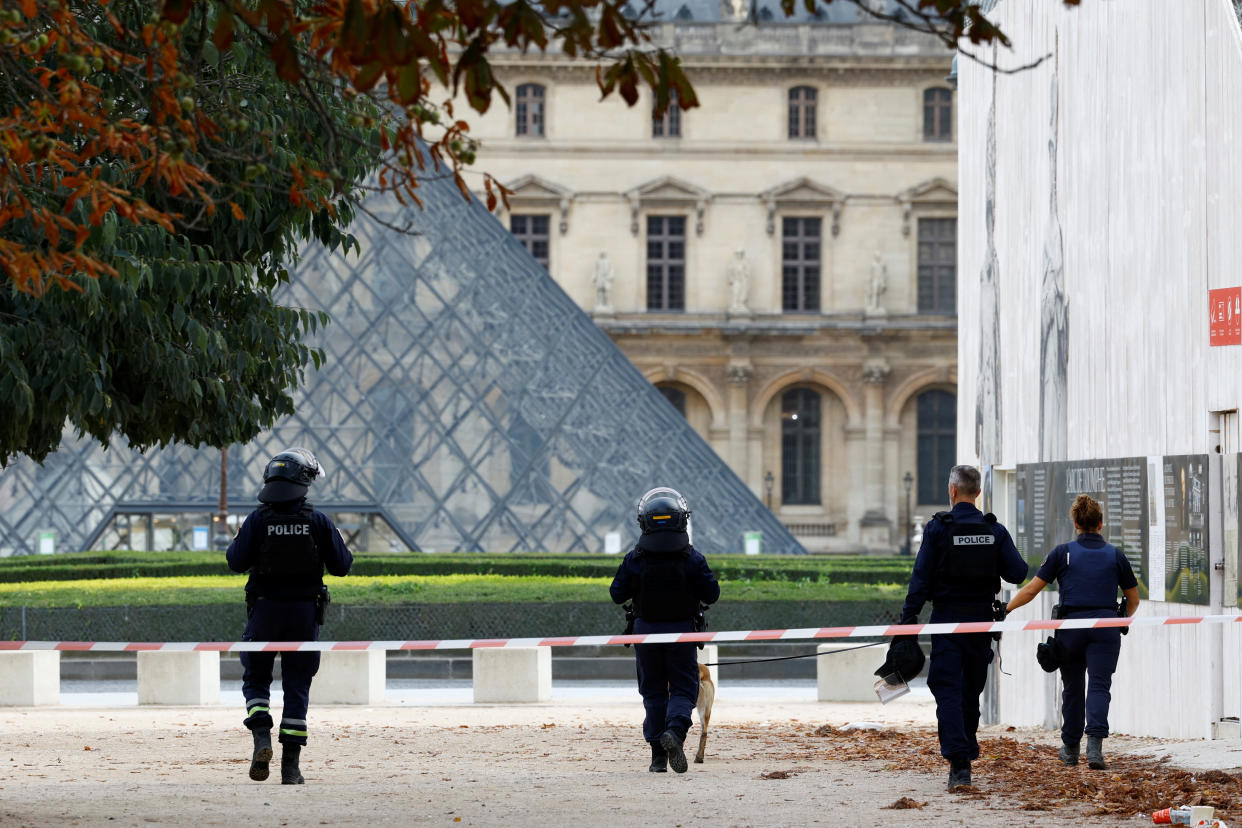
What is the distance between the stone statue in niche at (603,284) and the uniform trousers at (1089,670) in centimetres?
3748

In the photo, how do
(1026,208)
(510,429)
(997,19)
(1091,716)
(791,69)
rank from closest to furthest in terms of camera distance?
(1091,716) < (1026,208) < (997,19) < (510,429) < (791,69)

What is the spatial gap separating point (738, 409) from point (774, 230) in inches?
183

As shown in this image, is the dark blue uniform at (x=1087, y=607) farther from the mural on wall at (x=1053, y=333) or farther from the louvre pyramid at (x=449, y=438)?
the louvre pyramid at (x=449, y=438)

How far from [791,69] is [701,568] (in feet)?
127

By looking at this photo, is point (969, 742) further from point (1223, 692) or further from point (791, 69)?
point (791, 69)

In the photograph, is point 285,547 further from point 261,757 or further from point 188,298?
point 188,298

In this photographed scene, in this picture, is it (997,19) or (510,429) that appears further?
(510,429)

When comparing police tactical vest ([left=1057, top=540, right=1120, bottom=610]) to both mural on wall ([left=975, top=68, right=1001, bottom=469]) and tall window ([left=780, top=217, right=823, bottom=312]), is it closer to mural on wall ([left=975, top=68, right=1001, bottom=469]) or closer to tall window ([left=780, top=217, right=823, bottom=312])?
mural on wall ([left=975, top=68, right=1001, bottom=469])

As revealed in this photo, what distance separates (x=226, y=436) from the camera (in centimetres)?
855

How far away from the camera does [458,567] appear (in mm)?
21203

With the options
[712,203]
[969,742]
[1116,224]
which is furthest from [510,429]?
Answer: [712,203]

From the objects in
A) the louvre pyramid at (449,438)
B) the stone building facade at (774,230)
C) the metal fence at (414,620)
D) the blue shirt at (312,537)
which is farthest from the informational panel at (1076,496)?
the stone building facade at (774,230)

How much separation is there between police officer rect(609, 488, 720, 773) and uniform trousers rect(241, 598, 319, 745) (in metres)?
1.32

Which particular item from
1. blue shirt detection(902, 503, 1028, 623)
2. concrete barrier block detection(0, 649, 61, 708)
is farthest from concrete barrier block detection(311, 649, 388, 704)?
blue shirt detection(902, 503, 1028, 623)
